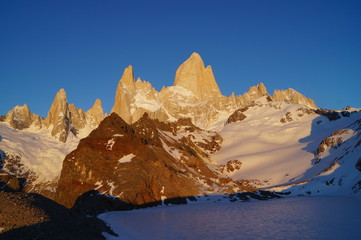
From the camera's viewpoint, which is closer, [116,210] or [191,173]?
[116,210]

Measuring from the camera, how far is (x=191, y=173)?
90.5m

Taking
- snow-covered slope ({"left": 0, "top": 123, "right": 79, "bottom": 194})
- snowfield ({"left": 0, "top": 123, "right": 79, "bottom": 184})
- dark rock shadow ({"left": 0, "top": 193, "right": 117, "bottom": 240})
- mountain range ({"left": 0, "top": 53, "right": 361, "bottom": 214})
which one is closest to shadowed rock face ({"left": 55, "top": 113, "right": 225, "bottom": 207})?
mountain range ({"left": 0, "top": 53, "right": 361, "bottom": 214})

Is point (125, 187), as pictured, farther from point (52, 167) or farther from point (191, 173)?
point (52, 167)

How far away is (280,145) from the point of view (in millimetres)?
152625

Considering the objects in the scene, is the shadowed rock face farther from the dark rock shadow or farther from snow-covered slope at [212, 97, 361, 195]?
snow-covered slope at [212, 97, 361, 195]

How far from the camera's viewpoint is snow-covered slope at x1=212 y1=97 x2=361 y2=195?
368 ft

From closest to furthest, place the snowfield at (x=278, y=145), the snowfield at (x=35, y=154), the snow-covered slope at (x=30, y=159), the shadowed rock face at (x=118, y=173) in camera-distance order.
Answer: the shadowed rock face at (x=118, y=173)
the snowfield at (x=278, y=145)
the snow-covered slope at (x=30, y=159)
the snowfield at (x=35, y=154)

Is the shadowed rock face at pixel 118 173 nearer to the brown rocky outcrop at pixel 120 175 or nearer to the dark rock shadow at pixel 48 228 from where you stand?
the brown rocky outcrop at pixel 120 175

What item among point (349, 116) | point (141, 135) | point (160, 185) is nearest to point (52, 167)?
point (141, 135)

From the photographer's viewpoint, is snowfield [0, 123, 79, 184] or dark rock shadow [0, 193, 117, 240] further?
snowfield [0, 123, 79, 184]

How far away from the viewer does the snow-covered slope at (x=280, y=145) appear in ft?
368

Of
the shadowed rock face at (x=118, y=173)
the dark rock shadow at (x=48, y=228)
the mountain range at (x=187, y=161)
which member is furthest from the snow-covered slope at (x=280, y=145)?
the dark rock shadow at (x=48, y=228)

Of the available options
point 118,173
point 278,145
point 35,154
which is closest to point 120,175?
point 118,173

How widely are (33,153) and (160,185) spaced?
143 m
